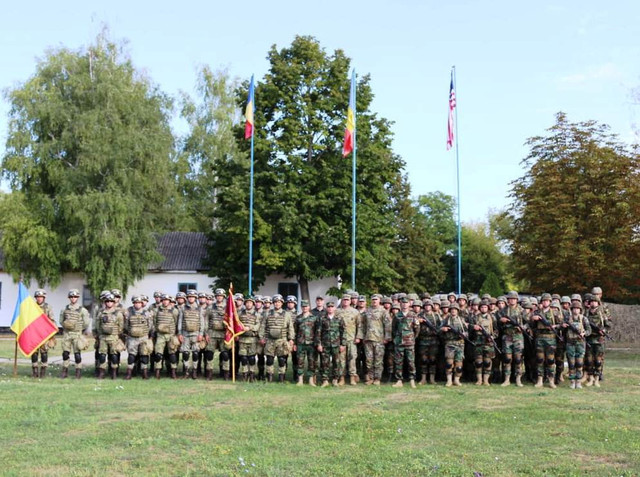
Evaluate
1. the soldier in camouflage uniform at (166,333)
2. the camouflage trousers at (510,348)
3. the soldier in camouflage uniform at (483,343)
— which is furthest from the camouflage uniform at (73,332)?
the camouflage trousers at (510,348)

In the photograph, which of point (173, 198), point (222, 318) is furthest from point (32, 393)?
point (173, 198)

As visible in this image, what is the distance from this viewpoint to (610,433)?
968cm

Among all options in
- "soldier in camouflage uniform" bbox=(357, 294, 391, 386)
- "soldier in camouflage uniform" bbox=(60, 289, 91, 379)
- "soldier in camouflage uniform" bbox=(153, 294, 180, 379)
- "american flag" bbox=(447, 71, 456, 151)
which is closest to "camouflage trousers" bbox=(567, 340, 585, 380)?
"soldier in camouflage uniform" bbox=(357, 294, 391, 386)

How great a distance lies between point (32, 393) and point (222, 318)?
4.32m

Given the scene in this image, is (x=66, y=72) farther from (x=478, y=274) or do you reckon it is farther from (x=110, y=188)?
(x=478, y=274)

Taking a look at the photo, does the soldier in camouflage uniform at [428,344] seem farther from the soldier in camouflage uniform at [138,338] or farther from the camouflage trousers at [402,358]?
the soldier in camouflage uniform at [138,338]

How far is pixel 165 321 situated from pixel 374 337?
466cm

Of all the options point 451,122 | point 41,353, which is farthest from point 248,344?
point 451,122

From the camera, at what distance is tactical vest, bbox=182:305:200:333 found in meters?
16.0

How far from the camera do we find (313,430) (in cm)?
981

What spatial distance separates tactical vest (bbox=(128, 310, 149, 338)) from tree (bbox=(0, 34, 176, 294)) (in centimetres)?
1887

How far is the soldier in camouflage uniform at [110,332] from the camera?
15.8 m

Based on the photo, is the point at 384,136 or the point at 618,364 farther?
the point at 384,136

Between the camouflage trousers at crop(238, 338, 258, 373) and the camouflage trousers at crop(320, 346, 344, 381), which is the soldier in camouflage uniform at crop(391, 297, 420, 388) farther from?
the camouflage trousers at crop(238, 338, 258, 373)
